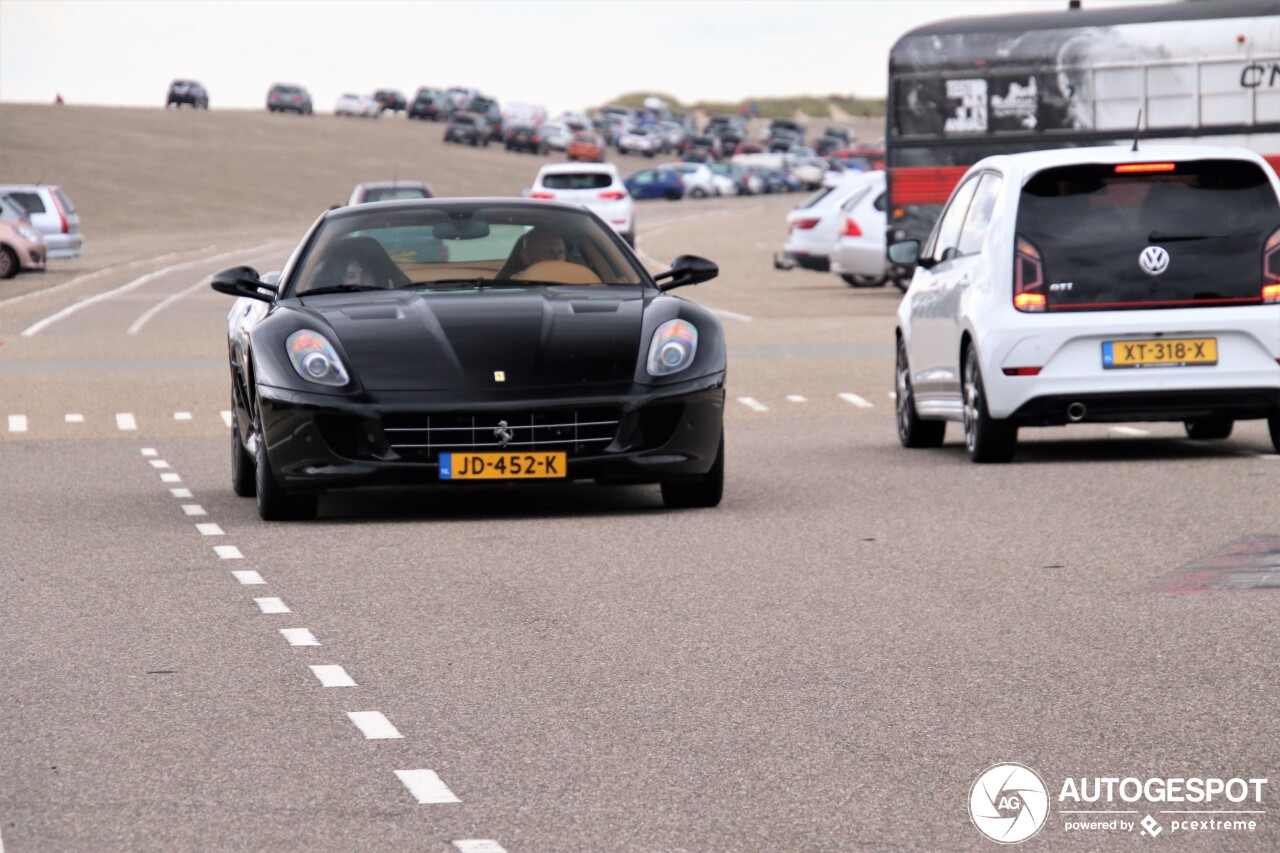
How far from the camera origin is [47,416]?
54.2 feet

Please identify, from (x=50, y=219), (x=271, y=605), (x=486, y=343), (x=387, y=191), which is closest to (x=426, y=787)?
(x=271, y=605)

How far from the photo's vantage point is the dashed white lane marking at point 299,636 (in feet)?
24.3

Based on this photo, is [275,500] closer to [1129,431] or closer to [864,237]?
[1129,431]

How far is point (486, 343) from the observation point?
10.3 m

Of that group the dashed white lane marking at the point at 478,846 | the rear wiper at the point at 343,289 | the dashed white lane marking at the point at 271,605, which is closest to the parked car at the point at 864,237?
the rear wiper at the point at 343,289

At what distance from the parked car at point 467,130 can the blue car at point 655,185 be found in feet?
69.6

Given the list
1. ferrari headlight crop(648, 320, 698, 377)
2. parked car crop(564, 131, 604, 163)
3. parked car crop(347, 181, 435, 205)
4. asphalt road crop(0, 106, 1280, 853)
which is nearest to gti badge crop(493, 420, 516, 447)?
asphalt road crop(0, 106, 1280, 853)

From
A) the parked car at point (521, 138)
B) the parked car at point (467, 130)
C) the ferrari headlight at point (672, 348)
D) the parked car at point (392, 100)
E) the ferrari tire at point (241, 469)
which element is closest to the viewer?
the ferrari headlight at point (672, 348)

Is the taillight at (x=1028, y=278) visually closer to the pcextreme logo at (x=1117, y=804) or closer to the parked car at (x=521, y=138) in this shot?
the pcextreme logo at (x=1117, y=804)

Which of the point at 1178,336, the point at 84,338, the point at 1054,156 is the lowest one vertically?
the point at 84,338

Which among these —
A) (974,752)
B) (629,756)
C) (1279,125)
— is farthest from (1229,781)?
(1279,125)

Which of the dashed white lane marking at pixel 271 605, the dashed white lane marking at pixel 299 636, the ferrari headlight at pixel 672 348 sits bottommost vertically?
the dashed white lane marking at pixel 271 605

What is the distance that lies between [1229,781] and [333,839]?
192cm

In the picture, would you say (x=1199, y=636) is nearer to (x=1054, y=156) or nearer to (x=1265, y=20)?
(x=1054, y=156)
